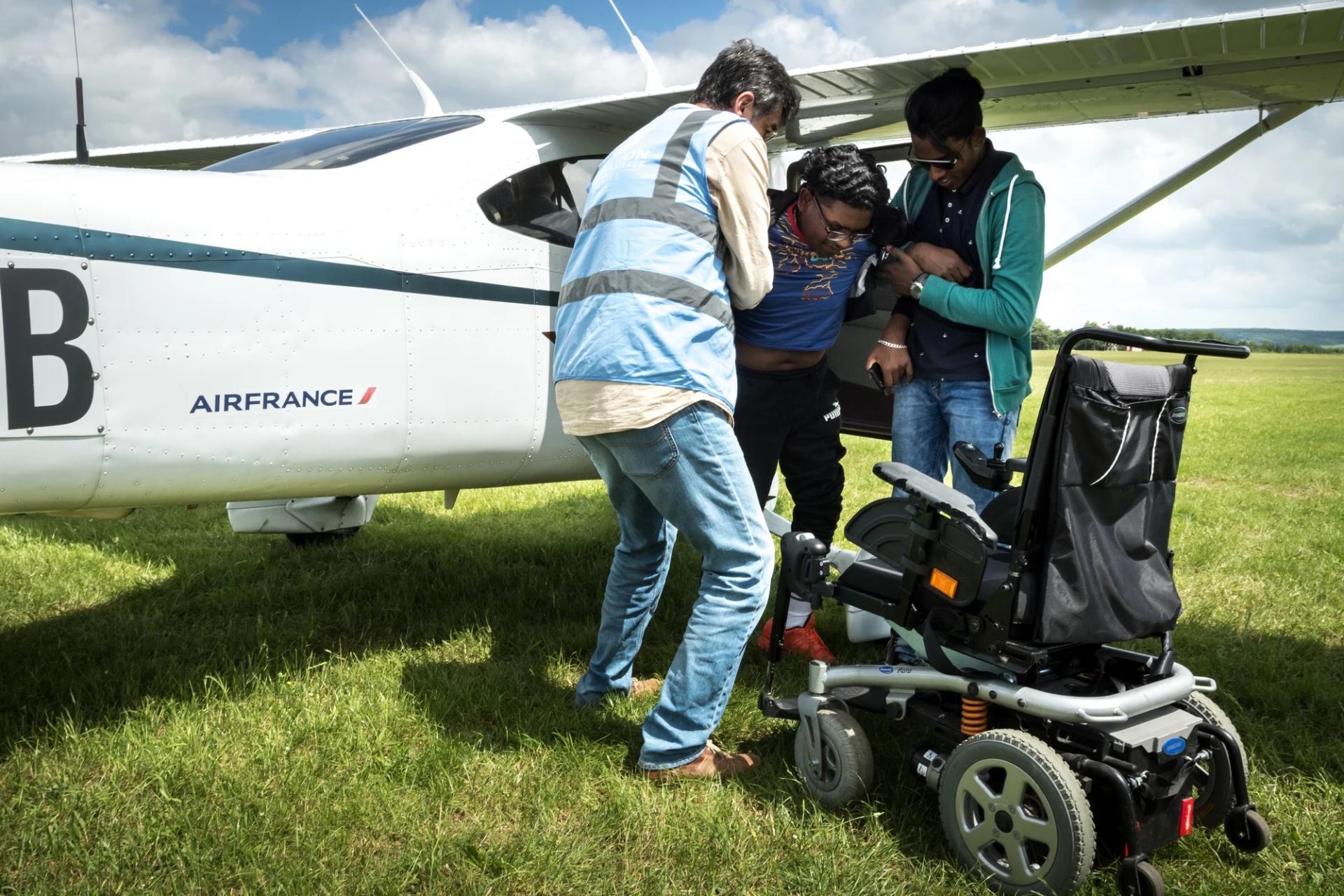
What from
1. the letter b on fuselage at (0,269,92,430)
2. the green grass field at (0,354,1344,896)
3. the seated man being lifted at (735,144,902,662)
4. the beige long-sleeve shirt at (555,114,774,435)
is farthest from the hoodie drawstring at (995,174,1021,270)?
the letter b on fuselage at (0,269,92,430)

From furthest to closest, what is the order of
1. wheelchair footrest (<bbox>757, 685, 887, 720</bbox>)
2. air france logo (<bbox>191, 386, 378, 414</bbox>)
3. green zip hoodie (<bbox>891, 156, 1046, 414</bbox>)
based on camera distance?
green zip hoodie (<bbox>891, 156, 1046, 414</bbox>)
air france logo (<bbox>191, 386, 378, 414</bbox>)
wheelchair footrest (<bbox>757, 685, 887, 720</bbox>)

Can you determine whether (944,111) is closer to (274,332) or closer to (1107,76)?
(1107,76)

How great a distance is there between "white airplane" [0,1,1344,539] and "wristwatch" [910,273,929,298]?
101 centimetres

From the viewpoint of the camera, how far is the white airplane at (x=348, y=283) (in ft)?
9.42

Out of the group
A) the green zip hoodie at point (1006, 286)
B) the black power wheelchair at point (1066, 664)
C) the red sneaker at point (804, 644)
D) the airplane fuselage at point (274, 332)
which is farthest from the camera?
the red sneaker at point (804, 644)

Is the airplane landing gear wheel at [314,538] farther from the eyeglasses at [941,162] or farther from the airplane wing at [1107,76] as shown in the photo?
the eyeglasses at [941,162]

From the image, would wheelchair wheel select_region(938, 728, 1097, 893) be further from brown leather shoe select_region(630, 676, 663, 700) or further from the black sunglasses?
the black sunglasses

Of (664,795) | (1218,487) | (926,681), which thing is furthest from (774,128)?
(1218,487)

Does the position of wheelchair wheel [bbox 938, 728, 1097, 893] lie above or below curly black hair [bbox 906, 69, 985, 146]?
below

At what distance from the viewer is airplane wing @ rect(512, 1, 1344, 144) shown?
12.8 ft

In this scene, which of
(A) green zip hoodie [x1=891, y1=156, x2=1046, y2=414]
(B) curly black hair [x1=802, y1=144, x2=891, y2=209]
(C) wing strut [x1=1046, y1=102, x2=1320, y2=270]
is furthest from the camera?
(C) wing strut [x1=1046, y1=102, x2=1320, y2=270]

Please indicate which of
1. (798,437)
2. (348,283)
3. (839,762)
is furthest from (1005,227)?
(348,283)

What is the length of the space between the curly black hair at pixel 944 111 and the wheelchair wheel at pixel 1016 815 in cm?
208

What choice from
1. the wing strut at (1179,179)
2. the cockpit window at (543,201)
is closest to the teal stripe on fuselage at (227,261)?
the cockpit window at (543,201)
